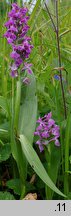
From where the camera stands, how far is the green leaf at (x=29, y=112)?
106 centimetres

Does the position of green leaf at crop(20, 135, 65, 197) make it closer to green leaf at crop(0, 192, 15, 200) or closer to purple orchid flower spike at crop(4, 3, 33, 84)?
green leaf at crop(0, 192, 15, 200)

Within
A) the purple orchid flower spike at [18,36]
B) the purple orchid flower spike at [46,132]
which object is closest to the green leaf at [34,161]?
the purple orchid flower spike at [46,132]

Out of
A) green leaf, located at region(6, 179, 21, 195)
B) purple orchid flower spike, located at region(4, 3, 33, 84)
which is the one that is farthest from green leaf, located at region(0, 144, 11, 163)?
purple orchid flower spike, located at region(4, 3, 33, 84)

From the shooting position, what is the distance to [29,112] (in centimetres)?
113

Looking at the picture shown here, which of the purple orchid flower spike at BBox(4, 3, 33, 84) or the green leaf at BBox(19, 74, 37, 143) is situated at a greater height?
the purple orchid flower spike at BBox(4, 3, 33, 84)

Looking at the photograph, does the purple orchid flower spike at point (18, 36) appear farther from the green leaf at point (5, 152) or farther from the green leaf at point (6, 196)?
the green leaf at point (6, 196)

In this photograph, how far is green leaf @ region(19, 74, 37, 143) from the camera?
1.06 meters

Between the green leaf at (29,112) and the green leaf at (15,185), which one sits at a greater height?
the green leaf at (29,112)

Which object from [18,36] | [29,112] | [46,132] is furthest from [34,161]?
[18,36]

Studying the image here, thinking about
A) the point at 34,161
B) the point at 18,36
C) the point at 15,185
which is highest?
the point at 18,36

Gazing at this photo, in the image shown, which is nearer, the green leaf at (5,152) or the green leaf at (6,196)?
the green leaf at (6,196)

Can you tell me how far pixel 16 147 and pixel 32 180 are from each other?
5.2 inches

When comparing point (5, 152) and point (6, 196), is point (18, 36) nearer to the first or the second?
point (5, 152)

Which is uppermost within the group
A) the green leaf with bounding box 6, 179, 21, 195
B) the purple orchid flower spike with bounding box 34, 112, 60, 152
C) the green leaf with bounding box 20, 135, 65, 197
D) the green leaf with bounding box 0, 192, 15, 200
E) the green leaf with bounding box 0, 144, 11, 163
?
the purple orchid flower spike with bounding box 34, 112, 60, 152
